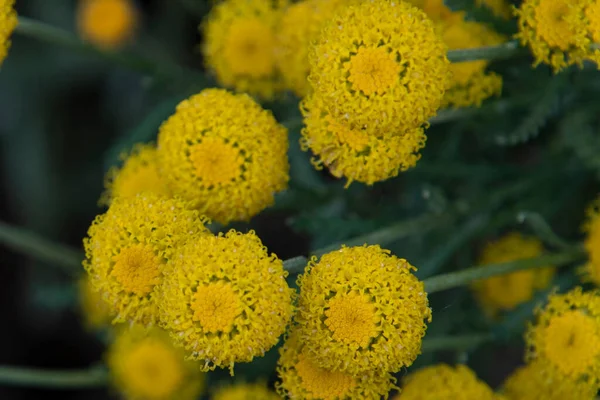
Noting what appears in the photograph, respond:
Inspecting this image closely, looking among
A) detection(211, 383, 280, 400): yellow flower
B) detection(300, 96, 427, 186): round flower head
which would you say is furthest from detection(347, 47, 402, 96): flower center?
detection(211, 383, 280, 400): yellow flower

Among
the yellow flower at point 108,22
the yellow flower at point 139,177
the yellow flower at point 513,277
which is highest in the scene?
the yellow flower at point 108,22

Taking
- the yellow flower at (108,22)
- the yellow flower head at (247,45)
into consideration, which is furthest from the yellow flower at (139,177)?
the yellow flower at (108,22)

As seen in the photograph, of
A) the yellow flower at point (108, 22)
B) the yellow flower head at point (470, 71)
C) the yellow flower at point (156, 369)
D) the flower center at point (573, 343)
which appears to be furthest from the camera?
the yellow flower at point (108, 22)

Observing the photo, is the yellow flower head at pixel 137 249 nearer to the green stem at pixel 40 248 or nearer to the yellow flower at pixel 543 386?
the yellow flower at pixel 543 386

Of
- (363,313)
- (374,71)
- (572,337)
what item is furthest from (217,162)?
(572,337)

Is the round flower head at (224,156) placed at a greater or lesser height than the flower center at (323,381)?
greater

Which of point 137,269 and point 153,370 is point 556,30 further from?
point 153,370

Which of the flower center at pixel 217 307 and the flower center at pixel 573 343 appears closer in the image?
the flower center at pixel 217 307
